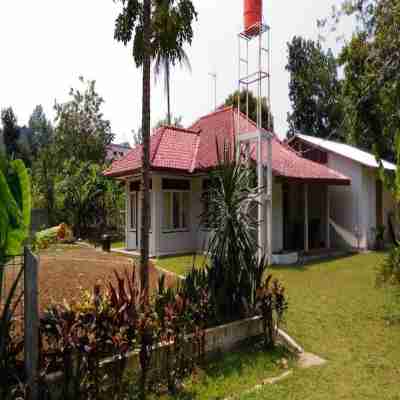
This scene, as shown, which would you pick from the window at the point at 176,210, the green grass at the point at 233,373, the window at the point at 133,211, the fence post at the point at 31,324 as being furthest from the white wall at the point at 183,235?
the fence post at the point at 31,324

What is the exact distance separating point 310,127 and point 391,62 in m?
25.7

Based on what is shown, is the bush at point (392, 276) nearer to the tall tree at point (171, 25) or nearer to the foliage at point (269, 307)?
the foliage at point (269, 307)

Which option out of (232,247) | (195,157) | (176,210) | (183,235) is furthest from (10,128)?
(232,247)

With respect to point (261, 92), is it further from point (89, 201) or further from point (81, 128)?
point (81, 128)

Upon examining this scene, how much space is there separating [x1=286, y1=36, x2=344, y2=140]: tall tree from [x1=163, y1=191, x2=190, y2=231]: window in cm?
2349

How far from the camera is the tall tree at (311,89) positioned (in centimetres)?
3450

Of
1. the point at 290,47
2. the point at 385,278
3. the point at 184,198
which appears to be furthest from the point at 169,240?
the point at 290,47

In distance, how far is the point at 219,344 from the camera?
16.3 feet

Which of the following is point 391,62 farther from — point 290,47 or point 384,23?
point 290,47

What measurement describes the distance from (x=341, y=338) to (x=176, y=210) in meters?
10.1

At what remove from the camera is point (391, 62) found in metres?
10.9

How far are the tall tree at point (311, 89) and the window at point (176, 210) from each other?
23.5m

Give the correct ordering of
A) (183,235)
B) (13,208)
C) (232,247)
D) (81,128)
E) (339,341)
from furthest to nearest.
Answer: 1. (81,128)
2. (183,235)
3. (339,341)
4. (232,247)
5. (13,208)

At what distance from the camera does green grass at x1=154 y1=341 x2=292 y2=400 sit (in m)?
4.12
